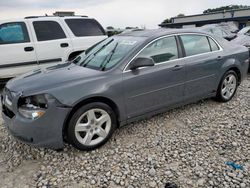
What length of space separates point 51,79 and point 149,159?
1.70m

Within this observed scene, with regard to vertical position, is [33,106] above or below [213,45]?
below

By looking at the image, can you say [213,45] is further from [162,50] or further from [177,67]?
[162,50]

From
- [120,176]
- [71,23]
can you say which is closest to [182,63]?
[120,176]

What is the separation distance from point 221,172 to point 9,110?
2.83 m

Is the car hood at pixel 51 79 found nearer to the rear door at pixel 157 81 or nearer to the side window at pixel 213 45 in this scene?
the rear door at pixel 157 81

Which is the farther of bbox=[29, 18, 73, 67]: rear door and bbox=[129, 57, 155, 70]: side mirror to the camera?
bbox=[29, 18, 73, 67]: rear door

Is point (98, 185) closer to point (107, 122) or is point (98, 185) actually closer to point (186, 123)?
point (107, 122)

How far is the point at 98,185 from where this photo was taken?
9.02 ft

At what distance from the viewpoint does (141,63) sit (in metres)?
3.54

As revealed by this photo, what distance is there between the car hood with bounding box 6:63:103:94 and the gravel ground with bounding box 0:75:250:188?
3.04 feet

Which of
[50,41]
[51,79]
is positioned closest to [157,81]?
[51,79]

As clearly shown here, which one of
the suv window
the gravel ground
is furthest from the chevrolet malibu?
the suv window

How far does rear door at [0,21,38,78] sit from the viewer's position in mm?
6062

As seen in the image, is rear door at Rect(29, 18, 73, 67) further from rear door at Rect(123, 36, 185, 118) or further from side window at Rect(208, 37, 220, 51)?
side window at Rect(208, 37, 220, 51)
